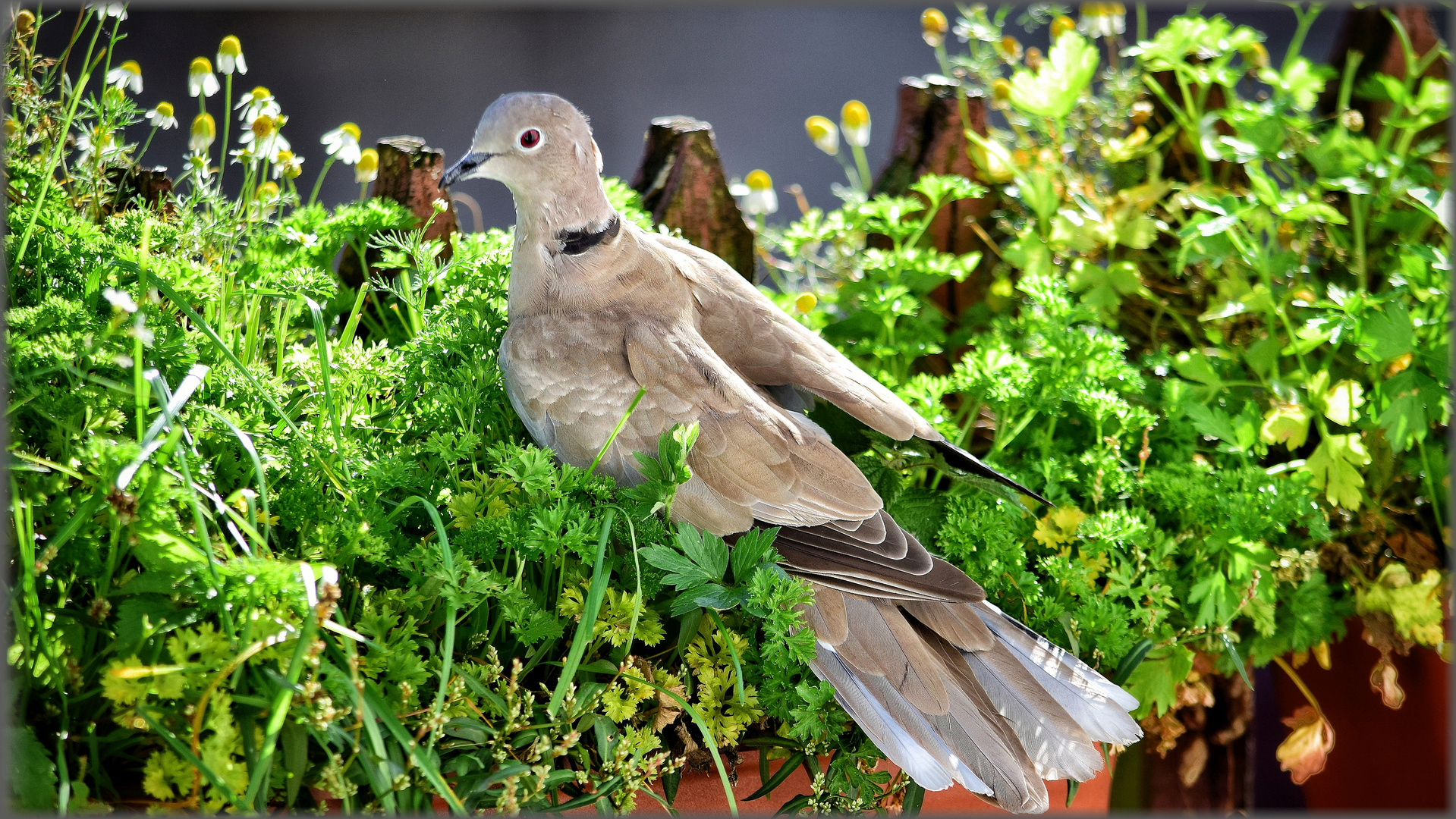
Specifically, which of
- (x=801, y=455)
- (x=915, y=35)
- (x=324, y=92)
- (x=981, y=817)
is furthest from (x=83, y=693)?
(x=915, y=35)

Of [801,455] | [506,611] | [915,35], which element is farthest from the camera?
[915,35]

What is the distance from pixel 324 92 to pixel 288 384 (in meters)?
0.67

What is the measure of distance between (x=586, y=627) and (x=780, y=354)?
0.39 m

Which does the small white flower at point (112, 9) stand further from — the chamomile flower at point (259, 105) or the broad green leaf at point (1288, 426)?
the broad green leaf at point (1288, 426)

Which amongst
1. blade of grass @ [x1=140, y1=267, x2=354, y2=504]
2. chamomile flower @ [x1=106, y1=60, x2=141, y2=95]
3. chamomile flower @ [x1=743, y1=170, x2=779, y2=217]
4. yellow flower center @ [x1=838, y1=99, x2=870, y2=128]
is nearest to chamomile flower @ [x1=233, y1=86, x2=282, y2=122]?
chamomile flower @ [x1=106, y1=60, x2=141, y2=95]

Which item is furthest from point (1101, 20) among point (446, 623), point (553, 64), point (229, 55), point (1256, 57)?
point (446, 623)

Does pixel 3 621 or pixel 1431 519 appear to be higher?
pixel 3 621

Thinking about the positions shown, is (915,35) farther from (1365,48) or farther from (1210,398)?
(1210,398)

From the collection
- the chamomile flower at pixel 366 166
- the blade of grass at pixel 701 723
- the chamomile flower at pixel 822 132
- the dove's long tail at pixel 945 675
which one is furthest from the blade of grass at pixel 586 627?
the chamomile flower at pixel 822 132

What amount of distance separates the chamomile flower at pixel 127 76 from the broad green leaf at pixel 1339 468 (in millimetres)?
1431

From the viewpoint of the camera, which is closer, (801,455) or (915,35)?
(801,455)

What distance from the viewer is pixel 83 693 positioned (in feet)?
2.33

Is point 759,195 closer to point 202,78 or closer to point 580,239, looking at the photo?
point 580,239

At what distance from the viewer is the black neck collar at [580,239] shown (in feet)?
3.19
